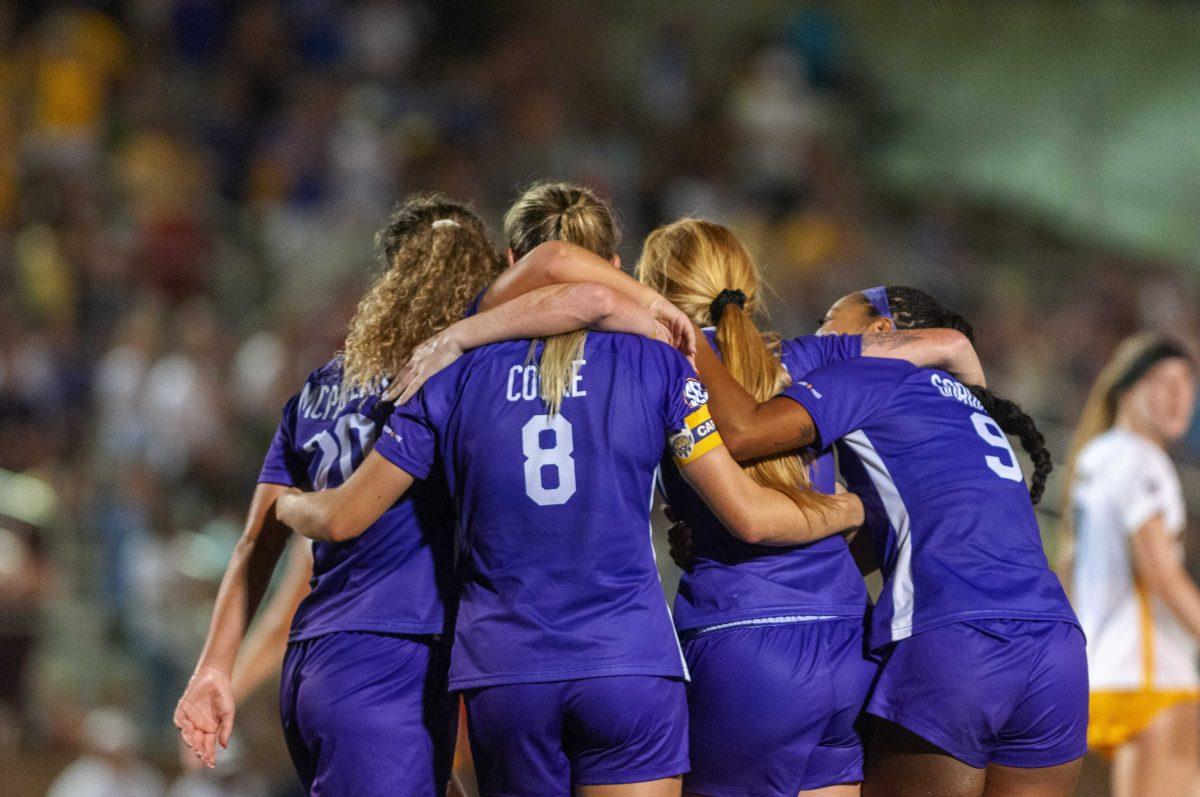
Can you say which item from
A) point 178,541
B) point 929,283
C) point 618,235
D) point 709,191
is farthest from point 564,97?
point 618,235

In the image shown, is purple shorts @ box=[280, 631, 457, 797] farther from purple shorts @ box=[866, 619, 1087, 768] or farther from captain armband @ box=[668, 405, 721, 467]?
purple shorts @ box=[866, 619, 1087, 768]

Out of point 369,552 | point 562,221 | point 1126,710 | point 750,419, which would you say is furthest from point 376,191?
point 750,419

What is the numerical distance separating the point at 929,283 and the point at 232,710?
Answer: 9.11 m

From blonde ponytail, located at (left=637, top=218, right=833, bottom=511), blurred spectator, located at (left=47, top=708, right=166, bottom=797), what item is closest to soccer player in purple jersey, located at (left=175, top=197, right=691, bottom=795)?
blonde ponytail, located at (left=637, top=218, right=833, bottom=511)

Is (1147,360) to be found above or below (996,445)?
above

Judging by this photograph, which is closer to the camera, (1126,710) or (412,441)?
(412,441)

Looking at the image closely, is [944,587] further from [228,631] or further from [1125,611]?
[1125,611]

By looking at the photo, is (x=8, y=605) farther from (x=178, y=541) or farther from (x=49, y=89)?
(x=49, y=89)

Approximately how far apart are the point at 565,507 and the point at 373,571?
69 centimetres

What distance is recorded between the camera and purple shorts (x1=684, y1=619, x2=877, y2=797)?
3.72 metres

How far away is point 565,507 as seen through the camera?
→ 3471 millimetres

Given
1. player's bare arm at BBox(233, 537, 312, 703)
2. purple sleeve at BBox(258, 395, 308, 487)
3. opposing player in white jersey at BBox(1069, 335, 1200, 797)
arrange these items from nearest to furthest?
purple sleeve at BBox(258, 395, 308, 487) < player's bare arm at BBox(233, 537, 312, 703) < opposing player in white jersey at BBox(1069, 335, 1200, 797)

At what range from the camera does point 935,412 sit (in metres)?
3.93

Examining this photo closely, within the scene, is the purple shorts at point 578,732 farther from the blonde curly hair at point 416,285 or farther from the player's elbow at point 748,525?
the blonde curly hair at point 416,285
